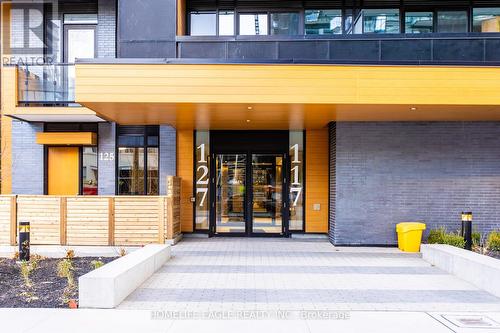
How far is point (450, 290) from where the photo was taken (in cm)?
755

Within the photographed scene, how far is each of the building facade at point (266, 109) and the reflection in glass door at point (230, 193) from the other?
0.05 meters

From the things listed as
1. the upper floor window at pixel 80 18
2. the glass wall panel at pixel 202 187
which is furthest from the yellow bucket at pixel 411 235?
the upper floor window at pixel 80 18

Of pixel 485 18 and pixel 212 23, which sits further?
pixel 212 23

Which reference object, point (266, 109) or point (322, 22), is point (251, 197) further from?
point (322, 22)

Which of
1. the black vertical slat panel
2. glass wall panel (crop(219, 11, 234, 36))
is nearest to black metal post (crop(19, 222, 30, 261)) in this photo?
the black vertical slat panel

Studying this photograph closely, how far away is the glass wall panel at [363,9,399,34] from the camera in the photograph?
13125mm

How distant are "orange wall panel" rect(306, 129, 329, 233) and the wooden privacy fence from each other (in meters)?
5.04

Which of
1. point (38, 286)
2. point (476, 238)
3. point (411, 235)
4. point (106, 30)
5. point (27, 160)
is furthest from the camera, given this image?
point (27, 160)

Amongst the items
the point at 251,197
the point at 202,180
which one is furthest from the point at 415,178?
the point at 202,180

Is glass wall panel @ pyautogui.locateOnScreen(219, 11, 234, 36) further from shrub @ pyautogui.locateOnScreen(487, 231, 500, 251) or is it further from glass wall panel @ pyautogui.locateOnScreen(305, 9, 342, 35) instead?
shrub @ pyautogui.locateOnScreen(487, 231, 500, 251)

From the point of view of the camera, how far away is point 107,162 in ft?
45.4

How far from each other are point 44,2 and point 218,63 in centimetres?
865

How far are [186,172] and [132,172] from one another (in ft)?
6.00

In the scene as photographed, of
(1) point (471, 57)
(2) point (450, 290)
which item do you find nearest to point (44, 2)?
(1) point (471, 57)
